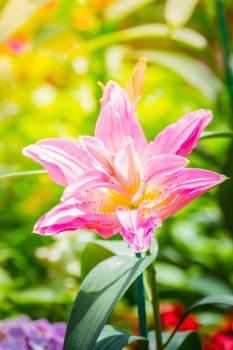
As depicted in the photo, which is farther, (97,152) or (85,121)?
(85,121)

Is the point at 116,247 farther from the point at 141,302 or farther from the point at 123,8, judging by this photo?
the point at 123,8

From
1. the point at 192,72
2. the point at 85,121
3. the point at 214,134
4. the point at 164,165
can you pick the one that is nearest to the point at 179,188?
the point at 164,165

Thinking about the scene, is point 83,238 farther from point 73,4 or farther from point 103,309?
point 103,309

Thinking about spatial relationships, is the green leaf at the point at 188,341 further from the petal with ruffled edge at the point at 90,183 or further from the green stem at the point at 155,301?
the petal with ruffled edge at the point at 90,183

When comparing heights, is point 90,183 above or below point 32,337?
above

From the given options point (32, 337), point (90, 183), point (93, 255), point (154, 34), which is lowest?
point (32, 337)

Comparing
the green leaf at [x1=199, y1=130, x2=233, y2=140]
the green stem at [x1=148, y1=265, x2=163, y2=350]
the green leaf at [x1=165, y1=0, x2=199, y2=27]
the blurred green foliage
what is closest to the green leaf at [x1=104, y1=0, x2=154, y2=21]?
the blurred green foliage
